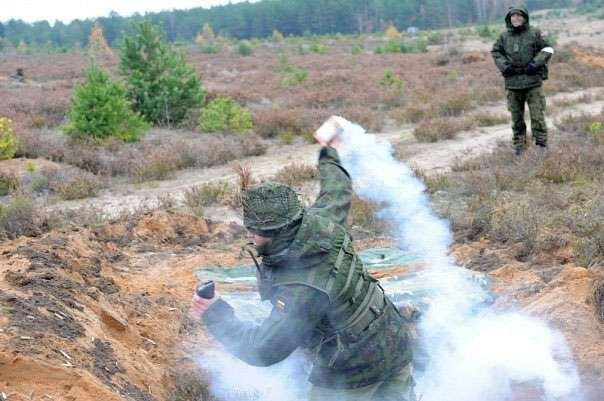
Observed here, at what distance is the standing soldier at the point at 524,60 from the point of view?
868 centimetres

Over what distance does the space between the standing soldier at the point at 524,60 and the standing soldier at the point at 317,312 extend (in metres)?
6.13

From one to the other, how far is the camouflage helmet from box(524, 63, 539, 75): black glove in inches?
252

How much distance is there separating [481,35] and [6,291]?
42538 millimetres

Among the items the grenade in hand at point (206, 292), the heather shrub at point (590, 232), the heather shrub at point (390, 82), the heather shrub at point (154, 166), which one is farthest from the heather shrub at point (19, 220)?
the heather shrub at point (390, 82)

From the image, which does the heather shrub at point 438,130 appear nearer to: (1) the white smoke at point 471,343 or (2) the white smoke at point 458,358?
(1) the white smoke at point 471,343

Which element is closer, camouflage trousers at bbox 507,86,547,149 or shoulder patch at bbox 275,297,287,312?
shoulder patch at bbox 275,297,287,312

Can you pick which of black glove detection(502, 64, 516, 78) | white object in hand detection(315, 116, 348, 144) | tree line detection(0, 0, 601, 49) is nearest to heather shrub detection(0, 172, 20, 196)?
black glove detection(502, 64, 516, 78)

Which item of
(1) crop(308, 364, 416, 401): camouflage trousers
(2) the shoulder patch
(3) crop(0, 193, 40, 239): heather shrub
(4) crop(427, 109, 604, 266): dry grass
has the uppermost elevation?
(2) the shoulder patch

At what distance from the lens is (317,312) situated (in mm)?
3004

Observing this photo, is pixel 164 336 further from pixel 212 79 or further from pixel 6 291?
pixel 212 79

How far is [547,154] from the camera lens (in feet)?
28.3

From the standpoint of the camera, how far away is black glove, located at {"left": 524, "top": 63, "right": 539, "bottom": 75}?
28.2ft

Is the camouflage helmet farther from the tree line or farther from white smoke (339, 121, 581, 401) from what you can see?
the tree line

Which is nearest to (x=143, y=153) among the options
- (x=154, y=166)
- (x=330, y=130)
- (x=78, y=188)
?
(x=154, y=166)
